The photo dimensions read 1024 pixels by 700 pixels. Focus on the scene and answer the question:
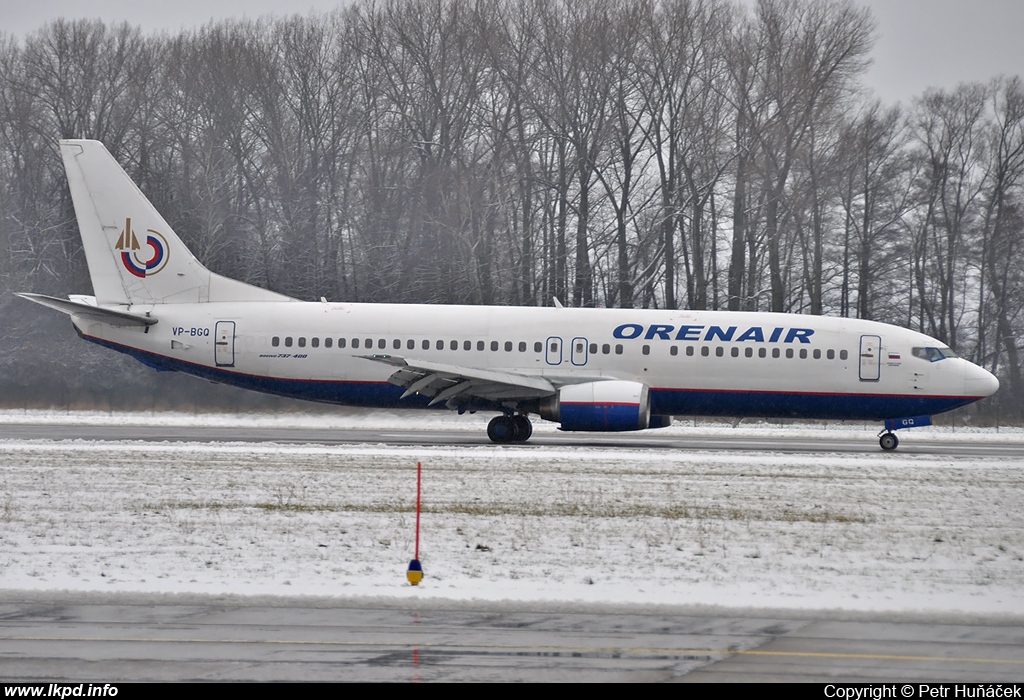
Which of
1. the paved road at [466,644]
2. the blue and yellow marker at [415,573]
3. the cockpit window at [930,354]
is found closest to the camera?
the paved road at [466,644]

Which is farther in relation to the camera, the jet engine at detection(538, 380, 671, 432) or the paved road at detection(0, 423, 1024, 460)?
the paved road at detection(0, 423, 1024, 460)

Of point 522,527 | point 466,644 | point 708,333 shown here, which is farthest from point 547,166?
point 466,644

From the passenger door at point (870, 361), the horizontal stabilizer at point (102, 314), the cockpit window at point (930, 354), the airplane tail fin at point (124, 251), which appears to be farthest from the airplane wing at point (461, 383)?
the cockpit window at point (930, 354)

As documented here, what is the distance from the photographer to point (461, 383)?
79.7 ft

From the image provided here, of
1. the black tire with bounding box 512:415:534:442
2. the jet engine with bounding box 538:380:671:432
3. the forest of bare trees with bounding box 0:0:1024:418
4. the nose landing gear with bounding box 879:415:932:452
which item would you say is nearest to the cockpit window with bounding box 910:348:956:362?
the nose landing gear with bounding box 879:415:932:452

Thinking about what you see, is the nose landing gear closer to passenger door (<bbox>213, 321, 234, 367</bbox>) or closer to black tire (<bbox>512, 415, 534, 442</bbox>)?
black tire (<bbox>512, 415, 534, 442</bbox>)

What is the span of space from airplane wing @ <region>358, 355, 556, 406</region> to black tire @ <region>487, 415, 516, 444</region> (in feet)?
1.88

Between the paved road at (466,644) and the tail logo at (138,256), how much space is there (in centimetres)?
1910

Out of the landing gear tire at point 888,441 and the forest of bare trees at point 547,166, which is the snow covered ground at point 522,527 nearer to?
the landing gear tire at point 888,441

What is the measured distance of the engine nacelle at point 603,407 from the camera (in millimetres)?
23719

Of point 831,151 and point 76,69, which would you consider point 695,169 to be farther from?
point 76,69

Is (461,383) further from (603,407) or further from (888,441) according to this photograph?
(888,441)

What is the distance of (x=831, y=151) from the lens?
1665 inches

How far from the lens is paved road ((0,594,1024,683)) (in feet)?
22.0
